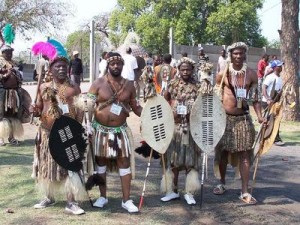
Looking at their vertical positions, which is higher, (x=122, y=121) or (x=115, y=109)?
(x=115, y=109)

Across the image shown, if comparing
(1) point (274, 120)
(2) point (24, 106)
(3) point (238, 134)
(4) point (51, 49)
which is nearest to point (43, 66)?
(4) point (51, 49)

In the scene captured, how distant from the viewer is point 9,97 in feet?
29.1

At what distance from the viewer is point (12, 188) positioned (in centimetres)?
630

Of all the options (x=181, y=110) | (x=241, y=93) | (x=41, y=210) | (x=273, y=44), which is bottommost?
(x=41, y=210)

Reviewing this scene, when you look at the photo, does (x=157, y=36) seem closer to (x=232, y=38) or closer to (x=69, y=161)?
(x=232, y=38)

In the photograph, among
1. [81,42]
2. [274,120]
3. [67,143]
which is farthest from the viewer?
[81,42]

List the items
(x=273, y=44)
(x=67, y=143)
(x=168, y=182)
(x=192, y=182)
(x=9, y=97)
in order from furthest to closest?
1. (x=273, y=44)
2. (x=9, y=97)
3. (x=168, y=182)
4. (x=192, y=182)
5. (x=67, y=143)

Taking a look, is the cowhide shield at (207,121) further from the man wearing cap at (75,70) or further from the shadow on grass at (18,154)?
the man wearing cap at (75,70)

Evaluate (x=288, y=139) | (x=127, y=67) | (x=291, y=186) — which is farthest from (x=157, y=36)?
(x=291, y=186)

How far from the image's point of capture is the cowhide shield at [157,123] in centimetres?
545

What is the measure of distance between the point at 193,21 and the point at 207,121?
109 feet

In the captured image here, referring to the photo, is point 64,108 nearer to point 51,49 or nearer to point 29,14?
point 51,49

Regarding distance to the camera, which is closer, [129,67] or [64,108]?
[64,108]

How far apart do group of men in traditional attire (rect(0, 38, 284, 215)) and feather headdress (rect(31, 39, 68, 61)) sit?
6cm
